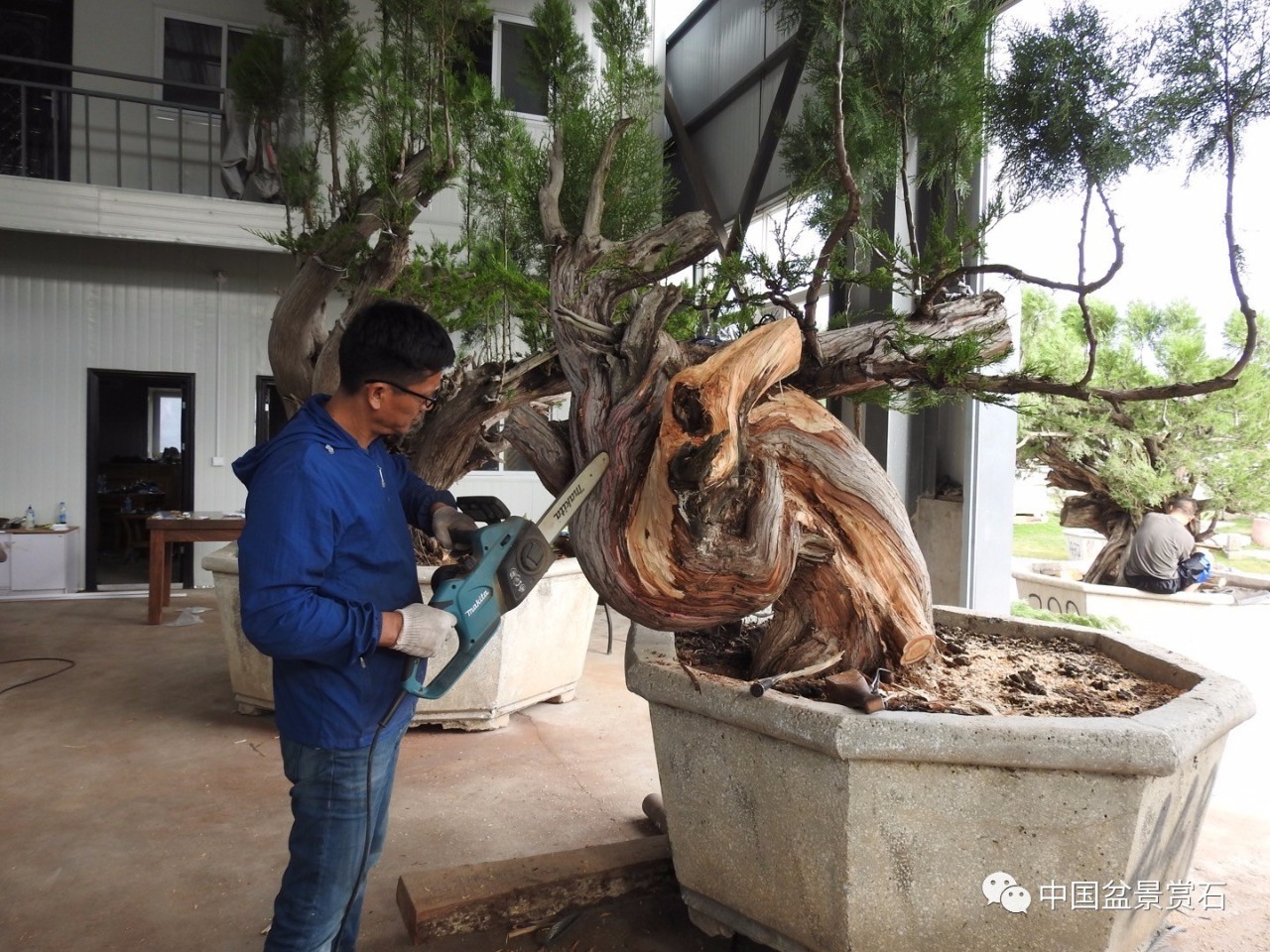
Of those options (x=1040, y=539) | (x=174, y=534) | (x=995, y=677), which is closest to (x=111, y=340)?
(x=174, y=534)

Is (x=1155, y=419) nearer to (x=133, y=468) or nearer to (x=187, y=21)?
(x=187, y=21)

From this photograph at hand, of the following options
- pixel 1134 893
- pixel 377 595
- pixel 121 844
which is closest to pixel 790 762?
pixel 1134 893

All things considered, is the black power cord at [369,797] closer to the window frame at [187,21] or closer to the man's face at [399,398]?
the man's face at [399,398]

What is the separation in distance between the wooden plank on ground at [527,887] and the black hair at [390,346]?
1.15 meters

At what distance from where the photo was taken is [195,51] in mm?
6871

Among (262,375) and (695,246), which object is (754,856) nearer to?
(695,246)

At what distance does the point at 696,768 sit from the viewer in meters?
1.67

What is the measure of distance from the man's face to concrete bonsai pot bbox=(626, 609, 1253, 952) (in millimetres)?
761

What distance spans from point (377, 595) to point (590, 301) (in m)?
0.88

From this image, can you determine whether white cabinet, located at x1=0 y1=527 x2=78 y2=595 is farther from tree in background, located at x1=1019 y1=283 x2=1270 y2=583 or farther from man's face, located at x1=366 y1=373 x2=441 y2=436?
tree in background, located at x1=1019 y1=283 x2=1270 y2=583

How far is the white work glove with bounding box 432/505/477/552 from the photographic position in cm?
163

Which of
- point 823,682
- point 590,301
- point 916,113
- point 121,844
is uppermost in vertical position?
point 916,113

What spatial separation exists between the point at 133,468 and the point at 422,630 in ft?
27.3

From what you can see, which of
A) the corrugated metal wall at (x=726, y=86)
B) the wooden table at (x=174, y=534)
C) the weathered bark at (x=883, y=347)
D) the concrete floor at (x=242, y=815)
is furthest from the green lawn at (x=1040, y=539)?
the weathered bark at (x=883, y=347)
